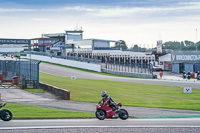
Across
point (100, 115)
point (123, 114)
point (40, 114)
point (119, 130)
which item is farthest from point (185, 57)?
point (119, 130)

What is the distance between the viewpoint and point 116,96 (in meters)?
29.9

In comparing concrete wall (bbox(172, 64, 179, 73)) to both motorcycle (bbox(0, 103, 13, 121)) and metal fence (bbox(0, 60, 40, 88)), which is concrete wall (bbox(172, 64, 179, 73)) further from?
motorcycle (bbox(0, 103, 13, 121))

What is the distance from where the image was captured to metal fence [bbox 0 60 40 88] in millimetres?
34719

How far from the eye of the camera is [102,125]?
15.6 metres

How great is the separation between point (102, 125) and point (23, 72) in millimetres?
22446

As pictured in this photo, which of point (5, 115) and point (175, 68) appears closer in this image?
point (5, 115)

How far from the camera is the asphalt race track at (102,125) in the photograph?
1454cm

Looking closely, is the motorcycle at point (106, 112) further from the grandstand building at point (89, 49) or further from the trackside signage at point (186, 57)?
the grandstand building at point (89, 49)

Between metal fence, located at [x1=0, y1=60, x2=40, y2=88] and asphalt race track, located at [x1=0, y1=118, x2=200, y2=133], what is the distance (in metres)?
18.1

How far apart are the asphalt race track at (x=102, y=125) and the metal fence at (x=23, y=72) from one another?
18.1 m

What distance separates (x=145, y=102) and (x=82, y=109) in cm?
594

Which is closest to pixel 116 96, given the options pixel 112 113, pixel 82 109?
pixel 82 109

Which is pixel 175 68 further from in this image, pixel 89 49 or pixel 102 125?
pixel 102 125

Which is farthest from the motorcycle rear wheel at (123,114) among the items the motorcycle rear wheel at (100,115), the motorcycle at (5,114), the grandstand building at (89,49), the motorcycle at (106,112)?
the grandstand building at (89,49)
